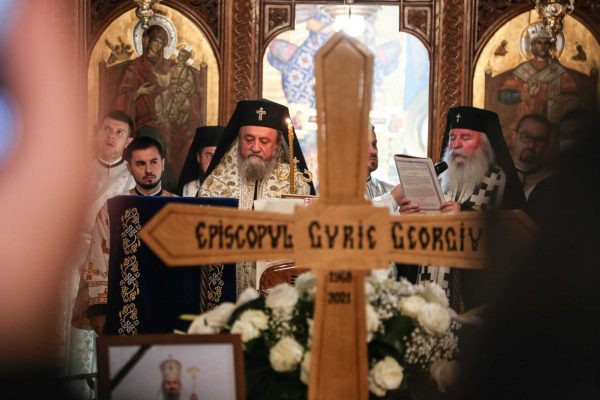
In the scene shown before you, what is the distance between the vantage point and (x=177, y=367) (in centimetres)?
184

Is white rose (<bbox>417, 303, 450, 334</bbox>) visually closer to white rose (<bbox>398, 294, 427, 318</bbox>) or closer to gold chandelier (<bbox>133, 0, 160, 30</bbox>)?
white rose (<bbox>398, 294, 427, 318</bbox>)

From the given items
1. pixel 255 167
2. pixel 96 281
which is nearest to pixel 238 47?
pixel 255 167

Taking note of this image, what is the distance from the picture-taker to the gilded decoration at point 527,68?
9664mm

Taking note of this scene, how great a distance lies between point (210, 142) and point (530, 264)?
6.79 meters

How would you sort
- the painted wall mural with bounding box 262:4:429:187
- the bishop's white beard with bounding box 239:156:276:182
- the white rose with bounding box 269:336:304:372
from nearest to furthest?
1. the white rose with bounding box 269:336:304:372
2. the bishop's white beard with bounding box 239:156:276:182
3. the painted wall mural with bounding box 262:4:429:187

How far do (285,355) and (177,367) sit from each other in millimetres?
230

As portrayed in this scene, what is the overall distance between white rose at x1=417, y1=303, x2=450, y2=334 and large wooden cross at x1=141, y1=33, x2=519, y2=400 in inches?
7.0

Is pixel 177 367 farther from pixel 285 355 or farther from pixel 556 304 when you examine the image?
pixel 556 304

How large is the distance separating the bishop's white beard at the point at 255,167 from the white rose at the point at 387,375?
382cm

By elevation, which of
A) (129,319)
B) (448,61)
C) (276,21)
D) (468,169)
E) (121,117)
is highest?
(276,21)

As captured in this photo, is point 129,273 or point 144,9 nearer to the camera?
point 129,273

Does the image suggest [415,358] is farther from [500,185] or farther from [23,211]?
[500,185]

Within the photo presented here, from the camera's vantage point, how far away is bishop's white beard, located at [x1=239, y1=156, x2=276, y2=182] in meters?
5.77

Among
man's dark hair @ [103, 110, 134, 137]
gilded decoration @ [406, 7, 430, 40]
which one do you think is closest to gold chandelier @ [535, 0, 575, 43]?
gilded decoration @ [406, 7, 430, 40]
